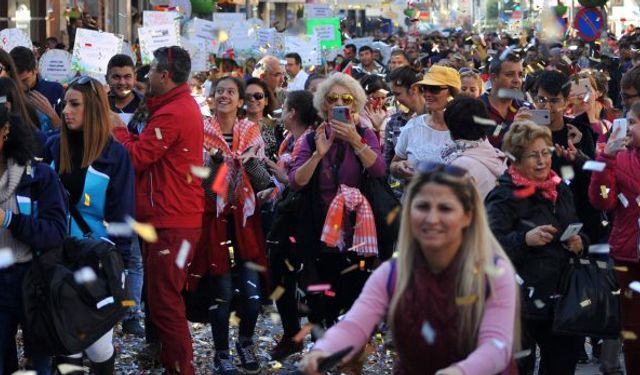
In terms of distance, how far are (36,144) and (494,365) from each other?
294 cm

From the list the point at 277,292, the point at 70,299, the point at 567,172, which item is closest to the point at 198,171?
the point at 277,292

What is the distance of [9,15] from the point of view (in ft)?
89.2

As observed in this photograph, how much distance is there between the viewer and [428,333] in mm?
4766

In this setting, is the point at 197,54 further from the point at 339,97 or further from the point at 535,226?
the point at 535,226

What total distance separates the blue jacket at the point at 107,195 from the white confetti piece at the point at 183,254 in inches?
21.0

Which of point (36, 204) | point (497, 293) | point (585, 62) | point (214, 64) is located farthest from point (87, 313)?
point (585, 62)

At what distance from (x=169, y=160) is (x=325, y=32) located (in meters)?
13.0

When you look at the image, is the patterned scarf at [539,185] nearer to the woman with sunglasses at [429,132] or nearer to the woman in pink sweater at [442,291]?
the woman with sunglasses at [429,132]

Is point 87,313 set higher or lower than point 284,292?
higher

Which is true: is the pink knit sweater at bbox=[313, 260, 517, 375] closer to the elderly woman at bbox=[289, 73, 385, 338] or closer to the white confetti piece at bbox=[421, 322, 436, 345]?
the white confetti piece at bbox=[421, 322, 436, 345]

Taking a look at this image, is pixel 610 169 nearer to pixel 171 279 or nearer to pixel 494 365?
pixel 171 279

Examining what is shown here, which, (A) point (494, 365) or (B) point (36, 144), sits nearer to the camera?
(A) point (494, 365)

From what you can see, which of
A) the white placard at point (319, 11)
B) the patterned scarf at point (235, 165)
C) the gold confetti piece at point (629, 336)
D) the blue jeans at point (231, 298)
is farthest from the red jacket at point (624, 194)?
the white placard at point (319, 11)

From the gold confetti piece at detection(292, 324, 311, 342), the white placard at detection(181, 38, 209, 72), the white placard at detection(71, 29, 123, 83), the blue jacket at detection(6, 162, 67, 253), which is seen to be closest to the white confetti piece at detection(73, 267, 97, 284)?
the blue jacket at detection(6, 162, 67, 253)
